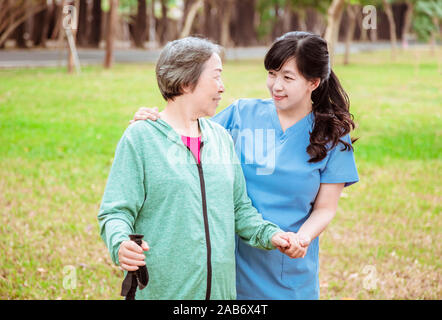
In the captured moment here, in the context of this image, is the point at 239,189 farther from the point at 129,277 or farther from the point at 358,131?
the point at 358,131

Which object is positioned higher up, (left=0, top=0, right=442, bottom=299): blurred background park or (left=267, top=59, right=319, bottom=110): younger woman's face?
(left=267, top=59, right=319, bottom=110): younger woman's face

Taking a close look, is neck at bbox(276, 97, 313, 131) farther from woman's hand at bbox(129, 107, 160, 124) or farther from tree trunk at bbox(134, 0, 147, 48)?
tree trunk at bbox(134, 0, 147, 48)

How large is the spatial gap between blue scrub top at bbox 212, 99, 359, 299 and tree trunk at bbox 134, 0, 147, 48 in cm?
3131

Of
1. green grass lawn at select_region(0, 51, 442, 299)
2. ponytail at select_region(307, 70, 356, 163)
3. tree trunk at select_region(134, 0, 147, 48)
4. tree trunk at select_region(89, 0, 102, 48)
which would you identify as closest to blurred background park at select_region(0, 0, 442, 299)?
green grass lawn at select_region(0, 51, 442, 299)

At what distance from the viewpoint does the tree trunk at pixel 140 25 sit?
3253 cm

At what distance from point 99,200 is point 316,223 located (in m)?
3.88

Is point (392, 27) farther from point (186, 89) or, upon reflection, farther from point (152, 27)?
point (186, 89)

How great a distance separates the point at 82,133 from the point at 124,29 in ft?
113

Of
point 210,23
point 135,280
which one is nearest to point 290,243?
point 135,280

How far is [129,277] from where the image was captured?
1898 millimetres

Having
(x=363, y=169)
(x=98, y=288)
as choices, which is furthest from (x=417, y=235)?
(x=98, y=288)

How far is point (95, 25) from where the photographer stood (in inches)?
1266

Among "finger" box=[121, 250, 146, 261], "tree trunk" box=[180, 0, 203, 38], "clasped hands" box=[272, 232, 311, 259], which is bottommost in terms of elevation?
"clasped hands" box=[272, 232, 311, 259]

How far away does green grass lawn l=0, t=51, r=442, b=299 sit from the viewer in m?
4.28
